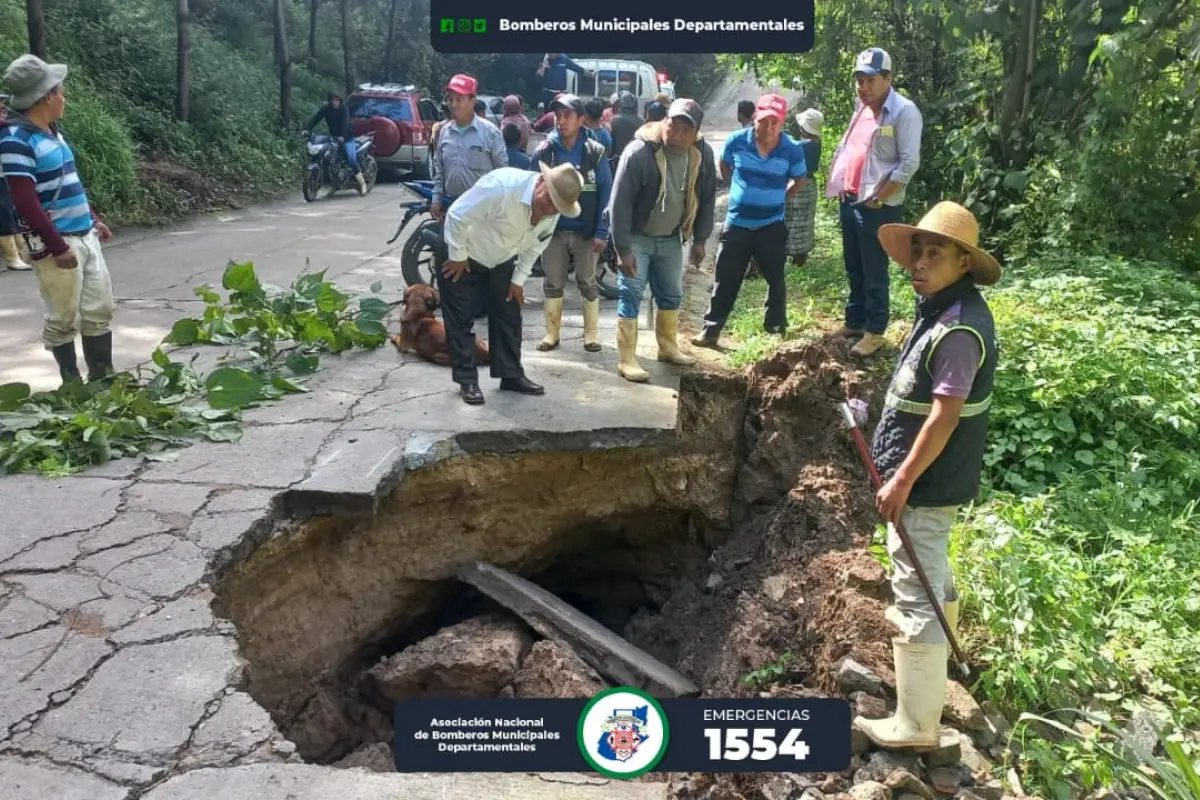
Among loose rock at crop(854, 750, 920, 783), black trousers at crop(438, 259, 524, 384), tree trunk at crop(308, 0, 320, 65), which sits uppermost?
tree trunk at crop(308, 0, 320, 65)

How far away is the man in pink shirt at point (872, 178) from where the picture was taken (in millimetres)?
4770

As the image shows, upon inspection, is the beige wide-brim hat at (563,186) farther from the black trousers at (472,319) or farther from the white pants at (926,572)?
the white pants at (926,572)

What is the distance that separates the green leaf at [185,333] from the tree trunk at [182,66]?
9.31 meters

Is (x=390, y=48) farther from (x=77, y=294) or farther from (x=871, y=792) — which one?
(x=871, y=792)

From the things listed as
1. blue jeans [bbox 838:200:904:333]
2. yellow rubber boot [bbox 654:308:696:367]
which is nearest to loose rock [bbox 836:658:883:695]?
blue jeans [bbox 838:200:904:333]

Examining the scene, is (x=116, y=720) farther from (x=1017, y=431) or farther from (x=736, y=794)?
(x=1017, y=431)

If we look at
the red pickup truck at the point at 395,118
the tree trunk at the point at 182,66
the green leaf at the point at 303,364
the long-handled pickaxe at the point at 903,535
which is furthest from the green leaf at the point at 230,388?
the red pickup truck at the point at 395,118

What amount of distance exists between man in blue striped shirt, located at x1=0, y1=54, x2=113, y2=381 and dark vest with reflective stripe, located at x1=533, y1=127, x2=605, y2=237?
9.10ft

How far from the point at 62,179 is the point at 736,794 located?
4.17 m

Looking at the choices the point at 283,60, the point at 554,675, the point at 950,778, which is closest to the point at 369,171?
the point at 283,60

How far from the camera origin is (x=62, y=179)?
452cm

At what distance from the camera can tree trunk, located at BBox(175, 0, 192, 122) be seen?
13289 millimetres

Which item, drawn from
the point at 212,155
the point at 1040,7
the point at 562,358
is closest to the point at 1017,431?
the point at 562,358

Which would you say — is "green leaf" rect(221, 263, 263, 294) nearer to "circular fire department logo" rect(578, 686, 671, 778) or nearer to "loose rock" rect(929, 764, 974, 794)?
"circular fire department logo" rect(578, 686, 671, 778)
